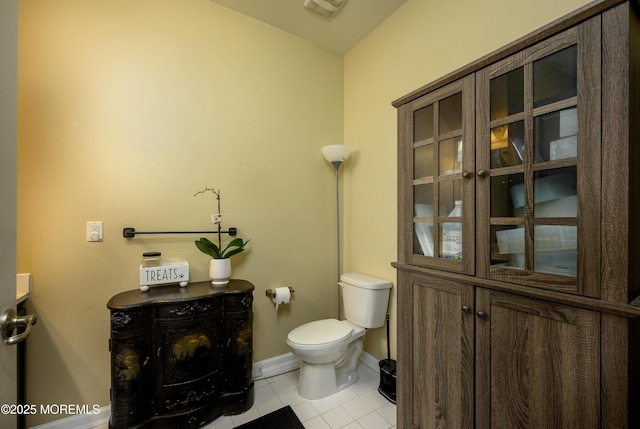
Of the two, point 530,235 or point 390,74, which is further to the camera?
point 390,74

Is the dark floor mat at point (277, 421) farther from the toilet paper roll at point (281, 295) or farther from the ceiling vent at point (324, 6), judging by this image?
the ceiling vent at point (324, 6)

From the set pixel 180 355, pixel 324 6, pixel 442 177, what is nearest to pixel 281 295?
pixel 180 355

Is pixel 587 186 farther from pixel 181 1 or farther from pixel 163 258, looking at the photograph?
pixel 181 1

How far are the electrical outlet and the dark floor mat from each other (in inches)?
55.6

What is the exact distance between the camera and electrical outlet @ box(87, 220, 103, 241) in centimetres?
157

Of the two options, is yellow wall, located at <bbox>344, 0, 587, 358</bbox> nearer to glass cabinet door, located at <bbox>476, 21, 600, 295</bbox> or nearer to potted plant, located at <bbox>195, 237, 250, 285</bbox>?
glass cabinet door, located at <bbox>476, 21, 600, 295</bbox>

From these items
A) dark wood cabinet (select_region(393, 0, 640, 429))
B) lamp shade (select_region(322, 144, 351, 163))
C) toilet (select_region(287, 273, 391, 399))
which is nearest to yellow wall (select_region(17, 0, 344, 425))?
lamp shade (select_region(322, 144, 351, 163))

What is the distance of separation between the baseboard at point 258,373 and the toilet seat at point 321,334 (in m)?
0.47

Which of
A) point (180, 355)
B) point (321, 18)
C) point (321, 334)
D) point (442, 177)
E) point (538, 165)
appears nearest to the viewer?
point (538, 165)

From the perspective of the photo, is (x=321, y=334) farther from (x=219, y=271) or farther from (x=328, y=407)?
(x=219, y=271)

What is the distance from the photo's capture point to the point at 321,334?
6.04 ft

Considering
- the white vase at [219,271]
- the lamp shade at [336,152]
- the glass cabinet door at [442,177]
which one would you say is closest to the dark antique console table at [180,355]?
the white vase at [219,271]

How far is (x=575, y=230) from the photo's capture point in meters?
0.87

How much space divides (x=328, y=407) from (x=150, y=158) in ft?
6.61
